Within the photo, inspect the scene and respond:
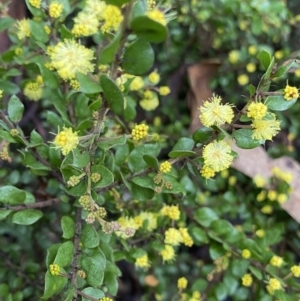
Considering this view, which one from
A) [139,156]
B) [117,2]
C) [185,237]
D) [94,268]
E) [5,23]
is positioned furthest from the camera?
[5,23]

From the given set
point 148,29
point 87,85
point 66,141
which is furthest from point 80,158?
point 148,29

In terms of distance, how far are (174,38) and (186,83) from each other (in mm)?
153

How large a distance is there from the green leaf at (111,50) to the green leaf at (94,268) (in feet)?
1.27

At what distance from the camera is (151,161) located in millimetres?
895

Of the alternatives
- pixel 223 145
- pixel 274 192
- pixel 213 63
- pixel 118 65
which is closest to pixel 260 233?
pixel 274 192

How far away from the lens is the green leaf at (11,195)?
90cm

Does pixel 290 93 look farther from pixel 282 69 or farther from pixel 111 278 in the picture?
pixel 111 278

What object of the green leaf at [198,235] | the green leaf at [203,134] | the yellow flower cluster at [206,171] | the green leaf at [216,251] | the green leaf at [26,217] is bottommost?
the green leaf at [216,251]

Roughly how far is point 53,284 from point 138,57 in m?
0.42

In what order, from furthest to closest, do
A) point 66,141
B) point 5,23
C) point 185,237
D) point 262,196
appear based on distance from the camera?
point 262,196 → point 5,23 → point 185,237 → point 66,141

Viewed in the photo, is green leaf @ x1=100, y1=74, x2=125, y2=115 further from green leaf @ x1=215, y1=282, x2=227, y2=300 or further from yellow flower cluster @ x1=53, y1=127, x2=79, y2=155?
green leaf @ x1=215, y1=282, x2=227, y2=300

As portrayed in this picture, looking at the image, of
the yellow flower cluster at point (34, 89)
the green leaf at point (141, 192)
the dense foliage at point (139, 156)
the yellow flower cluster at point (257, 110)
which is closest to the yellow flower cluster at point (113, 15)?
the dense foliage at point (139, 156)

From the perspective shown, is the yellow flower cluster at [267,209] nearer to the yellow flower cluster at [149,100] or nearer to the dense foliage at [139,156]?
the dense foliage at [139,156]

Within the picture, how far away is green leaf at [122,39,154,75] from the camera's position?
67 cm
